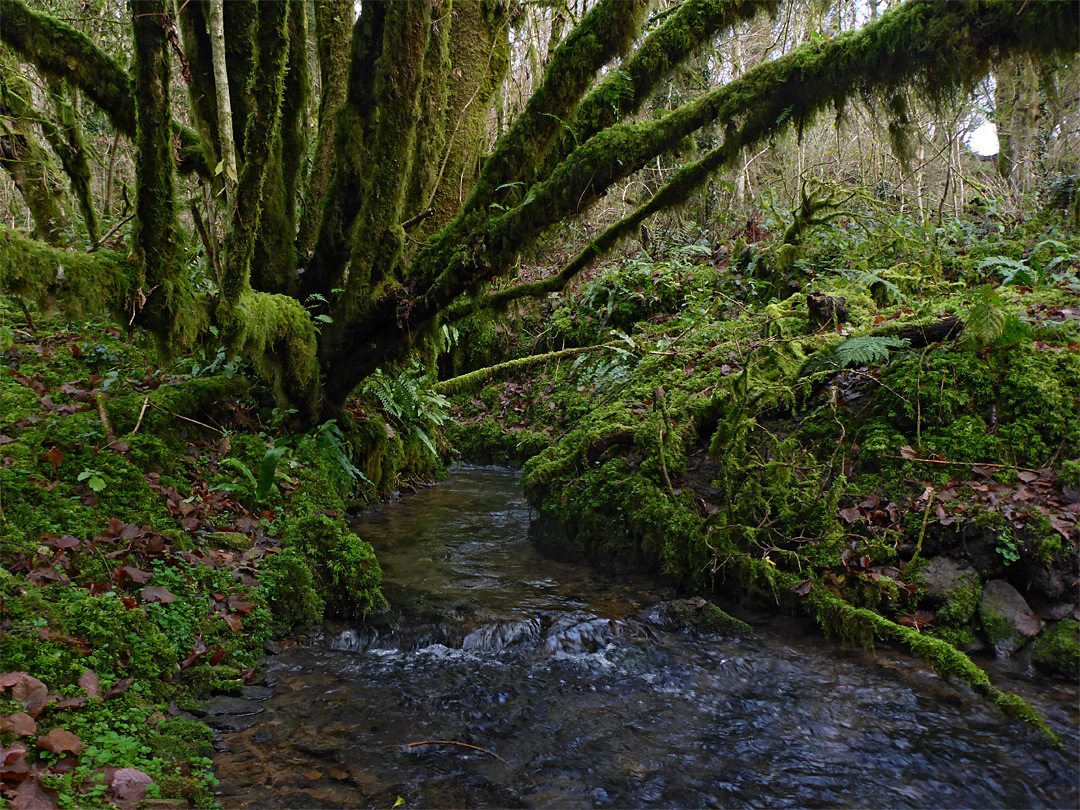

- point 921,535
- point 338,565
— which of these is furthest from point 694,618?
point 338,565

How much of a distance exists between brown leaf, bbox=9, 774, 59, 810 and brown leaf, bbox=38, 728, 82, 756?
170 millimetres

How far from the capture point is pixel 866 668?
378 cm

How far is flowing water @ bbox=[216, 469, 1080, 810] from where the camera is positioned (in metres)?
2.80

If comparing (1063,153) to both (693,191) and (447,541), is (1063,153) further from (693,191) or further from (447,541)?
(447,541)

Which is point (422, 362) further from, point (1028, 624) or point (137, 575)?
point (1028, 624)

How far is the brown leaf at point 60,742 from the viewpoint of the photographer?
234 cm

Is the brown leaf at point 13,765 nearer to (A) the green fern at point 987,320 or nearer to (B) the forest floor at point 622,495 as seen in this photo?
(B) the forest floor at point 622,495

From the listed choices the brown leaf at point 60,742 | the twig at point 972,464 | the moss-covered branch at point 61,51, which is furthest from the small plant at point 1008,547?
the moss-covered branch at point 61,51

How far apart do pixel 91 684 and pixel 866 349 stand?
5716 millimetres

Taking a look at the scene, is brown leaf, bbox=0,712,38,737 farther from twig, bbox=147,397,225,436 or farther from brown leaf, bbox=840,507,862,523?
brown leaf, bbox=840,507,862,523

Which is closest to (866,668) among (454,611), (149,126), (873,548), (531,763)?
(873,548)

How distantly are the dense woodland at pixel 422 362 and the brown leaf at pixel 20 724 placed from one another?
0.02 m

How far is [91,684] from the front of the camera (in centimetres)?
281

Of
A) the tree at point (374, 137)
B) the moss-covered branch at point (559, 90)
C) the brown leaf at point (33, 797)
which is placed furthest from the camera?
the moss-covered branch at point (559, 90)
